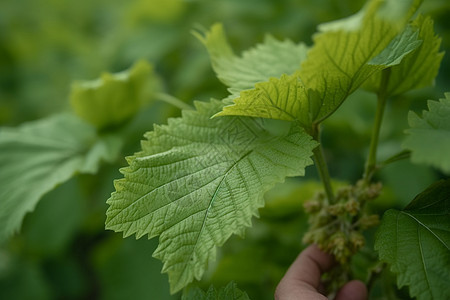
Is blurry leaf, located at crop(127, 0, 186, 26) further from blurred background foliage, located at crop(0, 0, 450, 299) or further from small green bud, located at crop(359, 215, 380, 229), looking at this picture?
small green bud, located at crop(359, 215, 380, 229)

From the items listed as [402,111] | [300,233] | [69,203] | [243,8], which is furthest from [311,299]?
[243,8]

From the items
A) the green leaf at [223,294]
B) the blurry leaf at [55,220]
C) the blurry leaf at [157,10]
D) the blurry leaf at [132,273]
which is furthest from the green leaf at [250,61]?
the blurry leaf at [157,10]

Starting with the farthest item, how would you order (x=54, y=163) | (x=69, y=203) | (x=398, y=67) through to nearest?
(x=69, y=203) → (x=54, y=163) → (x=398, y=67)

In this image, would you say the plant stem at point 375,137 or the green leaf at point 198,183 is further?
the plant stem at point 375,137

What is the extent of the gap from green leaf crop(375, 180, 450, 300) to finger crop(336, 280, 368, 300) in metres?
0.13

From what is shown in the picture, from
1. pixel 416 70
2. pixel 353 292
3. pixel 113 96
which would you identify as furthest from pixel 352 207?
pixel 113 96

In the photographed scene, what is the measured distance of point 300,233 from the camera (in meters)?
1.28

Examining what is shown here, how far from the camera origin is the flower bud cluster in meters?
0.73

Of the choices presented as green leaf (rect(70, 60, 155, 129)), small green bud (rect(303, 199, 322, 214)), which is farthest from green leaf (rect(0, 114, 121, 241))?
small green bud (rect(303, 199, 322, 214))

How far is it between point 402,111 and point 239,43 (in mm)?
711

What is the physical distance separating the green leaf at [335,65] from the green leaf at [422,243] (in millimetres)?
194

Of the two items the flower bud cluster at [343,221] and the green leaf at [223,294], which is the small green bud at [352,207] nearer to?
the flower bud cluster at [343,221]

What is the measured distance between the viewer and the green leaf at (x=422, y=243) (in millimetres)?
631

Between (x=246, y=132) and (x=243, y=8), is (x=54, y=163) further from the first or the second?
(x=243, y=8)
